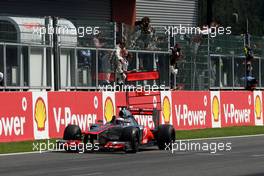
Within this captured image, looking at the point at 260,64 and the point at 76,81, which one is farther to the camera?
the point at 260,64

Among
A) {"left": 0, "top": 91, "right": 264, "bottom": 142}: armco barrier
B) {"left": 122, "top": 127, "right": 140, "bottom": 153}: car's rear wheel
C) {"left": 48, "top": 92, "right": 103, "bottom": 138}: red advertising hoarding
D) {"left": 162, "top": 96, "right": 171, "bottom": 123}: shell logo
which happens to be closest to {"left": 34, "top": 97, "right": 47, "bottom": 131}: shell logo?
{"left": 0, "top": 91, "right": 264, "bottom": 142}: armco barrier

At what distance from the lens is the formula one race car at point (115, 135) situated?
18.8 meters

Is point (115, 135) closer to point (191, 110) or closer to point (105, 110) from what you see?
point (105, 110)

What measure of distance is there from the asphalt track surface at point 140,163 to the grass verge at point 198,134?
1415 millimetres

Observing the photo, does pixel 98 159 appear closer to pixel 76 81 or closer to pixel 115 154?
pixel 115 154

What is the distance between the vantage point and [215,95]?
30422mm

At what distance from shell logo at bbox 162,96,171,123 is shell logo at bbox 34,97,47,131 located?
575 centimetres

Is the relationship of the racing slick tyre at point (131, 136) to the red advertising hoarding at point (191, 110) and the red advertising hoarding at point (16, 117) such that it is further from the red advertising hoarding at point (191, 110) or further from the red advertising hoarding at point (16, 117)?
the red advertising hoarding at point (191, 110)

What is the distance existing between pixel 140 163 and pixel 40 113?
7.11 metres

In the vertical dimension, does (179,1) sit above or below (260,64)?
above

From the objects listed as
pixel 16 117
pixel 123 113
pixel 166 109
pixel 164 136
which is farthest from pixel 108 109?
pixel 123 113

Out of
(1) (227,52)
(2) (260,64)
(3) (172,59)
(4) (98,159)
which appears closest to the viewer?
(4) (98,159)

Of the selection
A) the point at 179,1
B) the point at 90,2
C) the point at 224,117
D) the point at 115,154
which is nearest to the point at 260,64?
the point at 224,117

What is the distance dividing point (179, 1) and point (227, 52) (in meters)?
15.7
